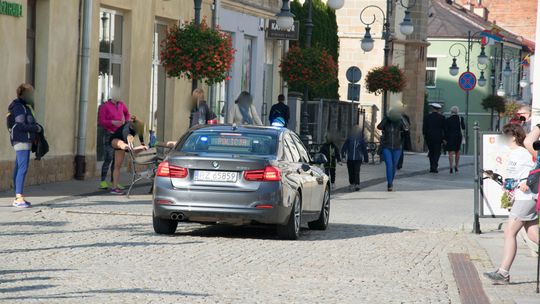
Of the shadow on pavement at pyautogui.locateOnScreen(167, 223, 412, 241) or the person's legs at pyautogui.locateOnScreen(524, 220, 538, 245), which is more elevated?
the person's legs at pyautogui.locateOnScreen(524, 220, 538, 245)

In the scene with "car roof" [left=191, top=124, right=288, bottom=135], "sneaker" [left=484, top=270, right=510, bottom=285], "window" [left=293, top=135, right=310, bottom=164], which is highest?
"car roof" [left=191, top=124, right=288, bottom=135]

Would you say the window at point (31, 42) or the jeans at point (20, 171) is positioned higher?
the window at point (31, 42)

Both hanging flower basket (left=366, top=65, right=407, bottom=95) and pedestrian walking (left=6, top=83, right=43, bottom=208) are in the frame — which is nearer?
pedestrian walking (left=6, top=83, right=43, bottom=208)

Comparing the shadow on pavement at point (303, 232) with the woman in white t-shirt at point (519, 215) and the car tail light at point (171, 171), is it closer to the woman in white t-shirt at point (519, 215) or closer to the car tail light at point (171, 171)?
the car tail light at point (171, 171)

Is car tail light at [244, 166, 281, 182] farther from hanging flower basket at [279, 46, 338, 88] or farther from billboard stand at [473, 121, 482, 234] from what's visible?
hanging flower basket at [279, 46, 338, 88]

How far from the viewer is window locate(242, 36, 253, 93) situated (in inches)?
1430

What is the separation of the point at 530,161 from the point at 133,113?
16.1 metres

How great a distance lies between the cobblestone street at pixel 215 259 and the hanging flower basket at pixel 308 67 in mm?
13664

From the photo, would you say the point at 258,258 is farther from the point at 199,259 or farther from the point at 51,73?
the point at 51,73

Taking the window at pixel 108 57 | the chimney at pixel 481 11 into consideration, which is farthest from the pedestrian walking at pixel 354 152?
the chimney at pixel 481 11

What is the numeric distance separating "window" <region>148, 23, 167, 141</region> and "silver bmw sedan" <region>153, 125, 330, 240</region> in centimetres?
1394

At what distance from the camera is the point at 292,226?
50.3 ft

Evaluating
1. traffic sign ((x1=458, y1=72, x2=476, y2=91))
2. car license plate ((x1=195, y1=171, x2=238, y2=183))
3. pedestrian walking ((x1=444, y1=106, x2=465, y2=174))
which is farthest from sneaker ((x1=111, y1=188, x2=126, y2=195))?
traffic sign ((x1=458, y1=72, x2=476, y2=91))

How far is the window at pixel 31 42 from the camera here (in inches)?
910
